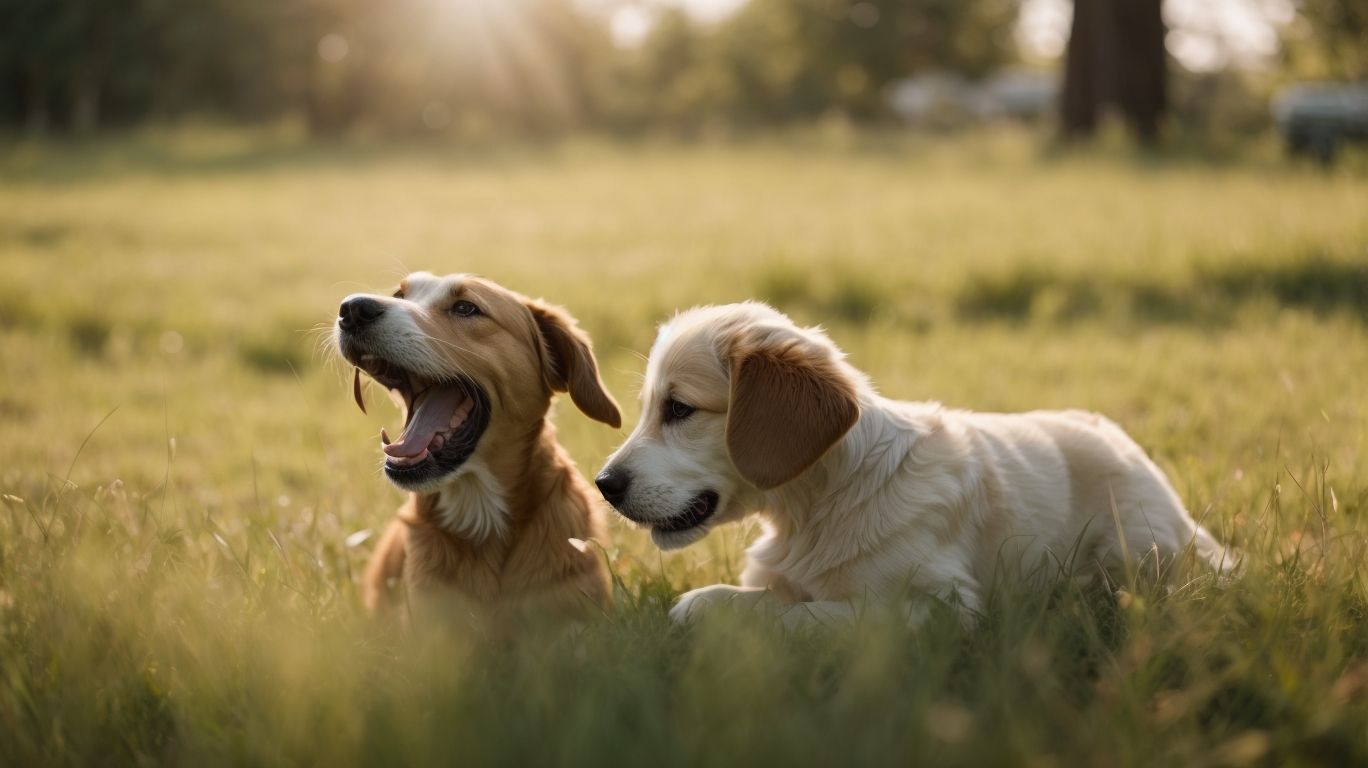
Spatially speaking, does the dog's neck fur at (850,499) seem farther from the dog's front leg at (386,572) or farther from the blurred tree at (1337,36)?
the blurred tree at (1337,36)

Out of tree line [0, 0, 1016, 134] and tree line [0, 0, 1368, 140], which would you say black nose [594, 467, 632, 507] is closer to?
tree line [0, 0, 1368, 140]

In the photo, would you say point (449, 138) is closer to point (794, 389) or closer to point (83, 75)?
point (83, 75)

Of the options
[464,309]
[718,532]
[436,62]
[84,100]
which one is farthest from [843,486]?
[84,100]

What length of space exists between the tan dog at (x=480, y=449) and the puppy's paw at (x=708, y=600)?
0.37 metres

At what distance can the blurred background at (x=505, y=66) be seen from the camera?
4125 cm

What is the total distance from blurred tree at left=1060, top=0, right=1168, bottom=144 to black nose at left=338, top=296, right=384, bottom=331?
1835 cm

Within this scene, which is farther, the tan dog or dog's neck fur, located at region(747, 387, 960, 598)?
the tan dog

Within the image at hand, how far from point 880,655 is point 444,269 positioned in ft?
28.9

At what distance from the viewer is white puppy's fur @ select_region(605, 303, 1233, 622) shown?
3.17 m

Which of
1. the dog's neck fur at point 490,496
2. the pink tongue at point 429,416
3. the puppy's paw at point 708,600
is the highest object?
the pink tongue at point 429,416

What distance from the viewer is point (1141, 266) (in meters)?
8.74

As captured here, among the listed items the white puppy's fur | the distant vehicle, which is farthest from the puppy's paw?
the distant vehicle

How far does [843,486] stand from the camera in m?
3.43

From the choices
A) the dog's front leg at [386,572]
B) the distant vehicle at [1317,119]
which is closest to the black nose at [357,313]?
the dog's front leg at [386,572]
